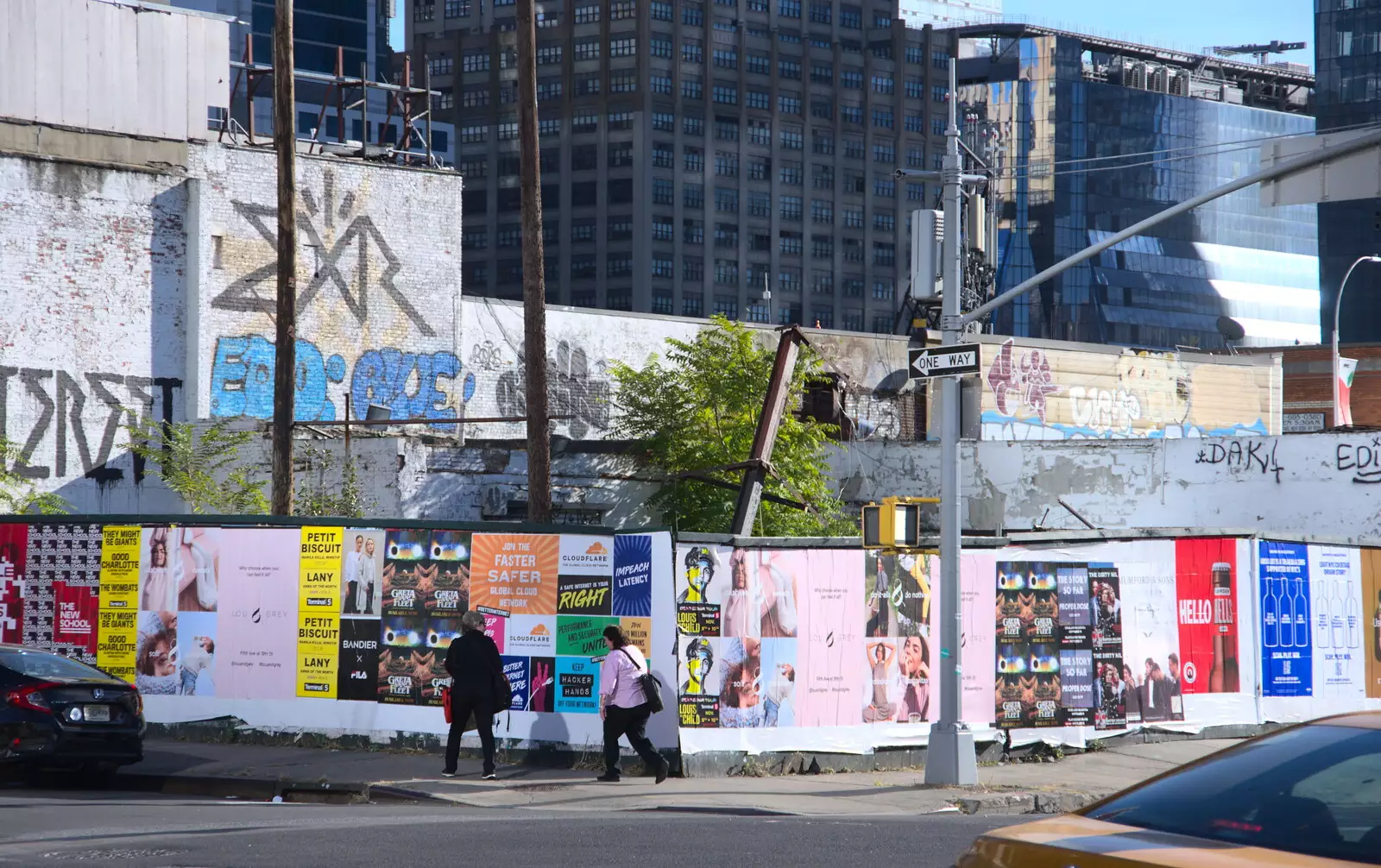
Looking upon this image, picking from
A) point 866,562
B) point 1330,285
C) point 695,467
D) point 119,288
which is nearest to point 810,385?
point 695,467

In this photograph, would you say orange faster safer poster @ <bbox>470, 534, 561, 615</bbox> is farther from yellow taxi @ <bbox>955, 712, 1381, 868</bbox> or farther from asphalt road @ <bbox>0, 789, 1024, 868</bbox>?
yellow taxi @ <bbox>955, 712, 1381, 868</bbox>

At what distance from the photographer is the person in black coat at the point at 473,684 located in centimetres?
1662

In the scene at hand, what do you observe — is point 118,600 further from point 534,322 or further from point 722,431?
point 722,431

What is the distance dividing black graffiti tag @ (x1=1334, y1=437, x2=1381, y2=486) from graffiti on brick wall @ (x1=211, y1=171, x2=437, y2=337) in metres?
22.6

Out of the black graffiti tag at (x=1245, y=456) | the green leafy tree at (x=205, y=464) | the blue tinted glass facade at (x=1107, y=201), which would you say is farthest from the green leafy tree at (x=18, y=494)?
the blue tinted glass facade at (x=1107, y=201)

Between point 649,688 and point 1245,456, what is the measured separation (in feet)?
67.6

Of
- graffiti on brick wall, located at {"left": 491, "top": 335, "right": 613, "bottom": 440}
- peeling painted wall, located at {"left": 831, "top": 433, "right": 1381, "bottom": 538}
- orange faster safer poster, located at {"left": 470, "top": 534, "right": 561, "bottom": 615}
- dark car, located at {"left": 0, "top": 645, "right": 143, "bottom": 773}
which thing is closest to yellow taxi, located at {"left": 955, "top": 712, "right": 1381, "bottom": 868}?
orange faster safer poster, located at {"left": 470, "top": 534, "right": 561, "bottom": 615}

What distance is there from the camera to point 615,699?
651 inches

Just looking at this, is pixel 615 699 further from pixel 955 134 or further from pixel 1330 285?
pixel 1330 285

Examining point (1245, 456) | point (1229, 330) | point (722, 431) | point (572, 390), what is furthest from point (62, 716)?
point (1229, 330)

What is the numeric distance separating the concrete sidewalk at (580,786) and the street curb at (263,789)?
0.01 m

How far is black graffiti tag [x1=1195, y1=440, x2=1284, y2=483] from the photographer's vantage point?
107 ft

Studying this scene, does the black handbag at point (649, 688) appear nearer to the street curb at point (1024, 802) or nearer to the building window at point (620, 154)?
the street curb at point (1024, 802)

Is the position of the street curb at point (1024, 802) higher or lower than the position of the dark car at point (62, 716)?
lower
